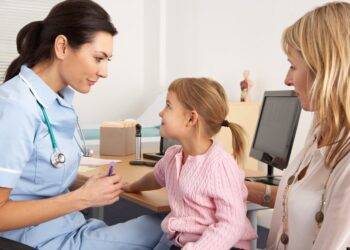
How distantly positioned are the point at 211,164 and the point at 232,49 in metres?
2.84

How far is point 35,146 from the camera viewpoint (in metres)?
1.35

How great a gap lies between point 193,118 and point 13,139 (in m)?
0.58

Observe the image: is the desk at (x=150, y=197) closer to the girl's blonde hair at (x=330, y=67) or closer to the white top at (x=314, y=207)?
the white top at (x=314, y=207)

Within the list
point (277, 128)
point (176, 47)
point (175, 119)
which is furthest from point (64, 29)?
point (176, 47)

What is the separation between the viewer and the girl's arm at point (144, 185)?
1.71m

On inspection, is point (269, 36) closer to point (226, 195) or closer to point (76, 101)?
point (76, 101)

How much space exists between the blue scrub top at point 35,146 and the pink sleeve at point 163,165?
0.98ft

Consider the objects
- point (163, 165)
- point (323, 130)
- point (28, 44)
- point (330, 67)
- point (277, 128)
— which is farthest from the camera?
point (277, 128)

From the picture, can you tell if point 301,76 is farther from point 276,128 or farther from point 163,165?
point 276,128

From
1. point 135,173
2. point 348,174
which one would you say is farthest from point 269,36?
point 348,174

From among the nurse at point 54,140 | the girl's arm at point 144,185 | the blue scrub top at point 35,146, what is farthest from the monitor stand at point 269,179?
the blue scrub top at point 35,146

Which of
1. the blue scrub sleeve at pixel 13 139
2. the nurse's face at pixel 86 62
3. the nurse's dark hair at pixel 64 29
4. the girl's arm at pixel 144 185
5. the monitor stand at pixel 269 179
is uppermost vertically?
the nurse's dark hair at pixel 64 29

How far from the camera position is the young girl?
4.39ft

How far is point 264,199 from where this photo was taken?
157 cm
